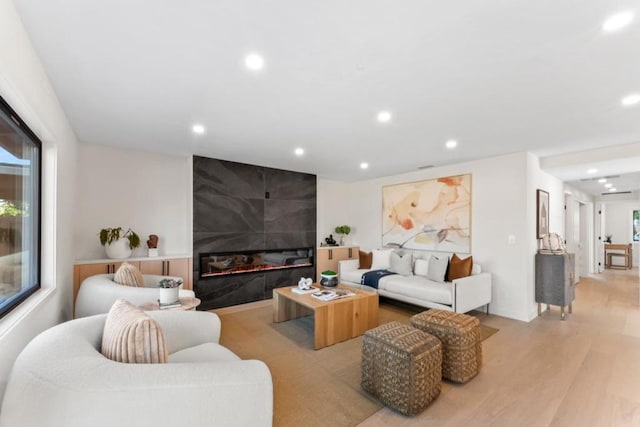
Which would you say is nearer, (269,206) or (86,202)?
(86,202)

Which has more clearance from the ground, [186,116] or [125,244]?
[186,116]

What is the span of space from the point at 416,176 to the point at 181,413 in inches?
195

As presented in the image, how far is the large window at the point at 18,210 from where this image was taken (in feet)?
5.57

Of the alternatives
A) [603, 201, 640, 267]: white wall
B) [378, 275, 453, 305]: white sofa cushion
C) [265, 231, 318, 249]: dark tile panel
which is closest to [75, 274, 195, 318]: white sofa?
[265, 231, 318, 249]: dark tile panel

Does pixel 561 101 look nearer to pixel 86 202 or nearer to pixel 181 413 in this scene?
pixel 181 413

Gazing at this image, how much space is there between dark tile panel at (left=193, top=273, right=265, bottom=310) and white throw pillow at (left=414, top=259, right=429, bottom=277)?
2.62 m

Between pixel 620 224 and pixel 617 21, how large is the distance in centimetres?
1050

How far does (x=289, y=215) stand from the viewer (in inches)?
216

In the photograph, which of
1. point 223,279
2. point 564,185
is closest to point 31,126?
point 223,279

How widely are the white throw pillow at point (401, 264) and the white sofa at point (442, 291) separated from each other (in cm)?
11

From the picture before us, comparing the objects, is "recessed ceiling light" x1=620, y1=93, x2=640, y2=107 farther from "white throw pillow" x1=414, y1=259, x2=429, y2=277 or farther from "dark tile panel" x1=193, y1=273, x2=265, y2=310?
"dark tile panel" x1=193, y1=273, x2=265, y2=310

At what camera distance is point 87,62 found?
6.25 feet

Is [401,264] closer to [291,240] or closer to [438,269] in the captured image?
[438,269]

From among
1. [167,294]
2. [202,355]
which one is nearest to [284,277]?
[167,294]
